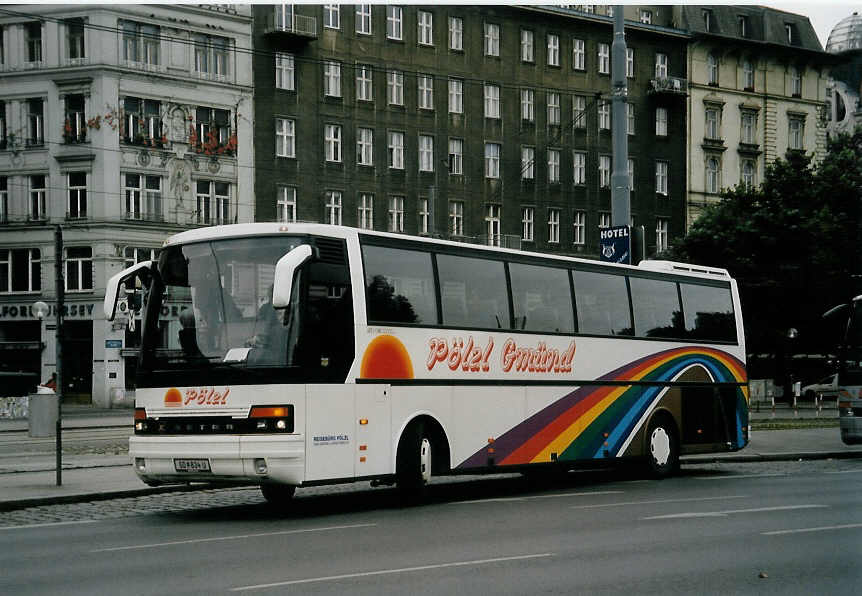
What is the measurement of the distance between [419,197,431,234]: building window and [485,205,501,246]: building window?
3536 mm

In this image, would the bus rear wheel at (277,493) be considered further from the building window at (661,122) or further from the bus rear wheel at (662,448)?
the building window at (661,122)

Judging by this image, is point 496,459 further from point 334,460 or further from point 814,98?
point 814,98

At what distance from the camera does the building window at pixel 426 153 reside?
6375 centimetres

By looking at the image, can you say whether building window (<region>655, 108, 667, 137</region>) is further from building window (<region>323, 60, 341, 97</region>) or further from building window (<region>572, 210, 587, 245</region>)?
building window (<region>323, 60, 341, 97</region>)

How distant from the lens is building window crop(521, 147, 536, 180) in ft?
222

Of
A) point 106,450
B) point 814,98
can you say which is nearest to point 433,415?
point 106,450

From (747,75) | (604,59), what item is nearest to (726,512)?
(604,59)

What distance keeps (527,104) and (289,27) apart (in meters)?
14.3

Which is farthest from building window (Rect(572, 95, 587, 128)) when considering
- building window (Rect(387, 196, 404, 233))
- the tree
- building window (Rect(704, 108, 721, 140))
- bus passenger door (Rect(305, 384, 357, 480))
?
bus passenger door (Rect(305, 384, 357, 480))

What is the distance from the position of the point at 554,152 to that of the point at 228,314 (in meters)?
55.3

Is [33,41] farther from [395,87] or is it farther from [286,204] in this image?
[395,87]

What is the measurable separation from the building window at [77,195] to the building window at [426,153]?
16.5 metres

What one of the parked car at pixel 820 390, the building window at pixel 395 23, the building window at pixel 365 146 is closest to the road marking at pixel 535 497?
the building window at pixel 365 146

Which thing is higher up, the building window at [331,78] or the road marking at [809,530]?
the building window at [331,78]
